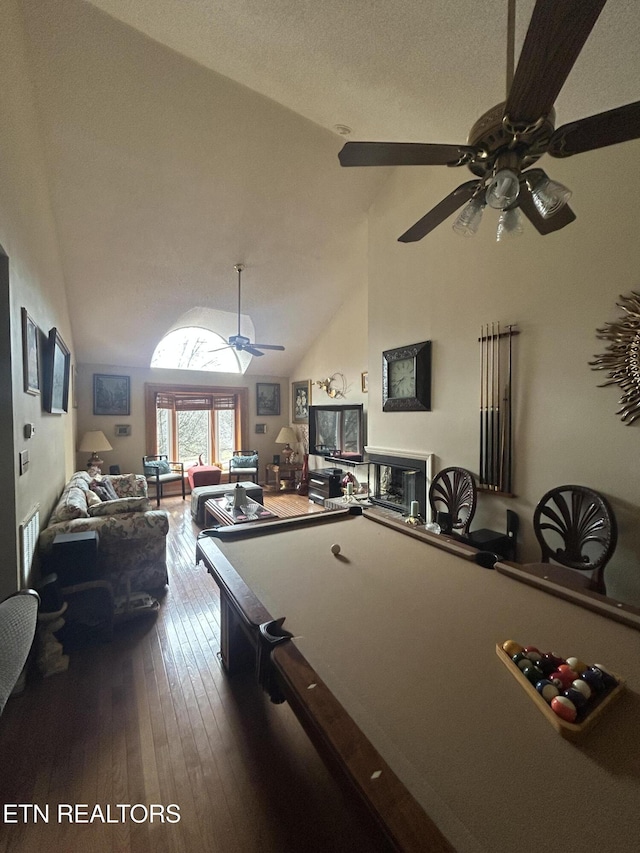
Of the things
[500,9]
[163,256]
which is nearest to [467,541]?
[500,9]

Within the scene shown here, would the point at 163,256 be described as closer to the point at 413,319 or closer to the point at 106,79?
the point at 106,79

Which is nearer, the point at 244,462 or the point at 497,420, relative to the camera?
the point at 497,420

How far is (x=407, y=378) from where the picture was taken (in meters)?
3.90

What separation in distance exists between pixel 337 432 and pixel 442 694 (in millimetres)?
5376

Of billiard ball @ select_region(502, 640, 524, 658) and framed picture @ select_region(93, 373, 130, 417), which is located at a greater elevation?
framed picture @ select_region(93, 373, 130, 417)

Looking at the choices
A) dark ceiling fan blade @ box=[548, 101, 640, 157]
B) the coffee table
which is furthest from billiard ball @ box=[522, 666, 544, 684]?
the coffee table

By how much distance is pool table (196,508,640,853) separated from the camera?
62 cm

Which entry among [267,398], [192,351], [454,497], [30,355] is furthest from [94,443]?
[454,497]

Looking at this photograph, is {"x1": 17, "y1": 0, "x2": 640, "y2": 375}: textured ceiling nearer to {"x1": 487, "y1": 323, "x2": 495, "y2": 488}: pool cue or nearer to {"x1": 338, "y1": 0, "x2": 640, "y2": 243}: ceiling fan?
{"x1": 338, "y1": 0, "x2": 640, "y2": 243}: ceiling fan

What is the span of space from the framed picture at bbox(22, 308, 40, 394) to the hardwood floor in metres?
1.79

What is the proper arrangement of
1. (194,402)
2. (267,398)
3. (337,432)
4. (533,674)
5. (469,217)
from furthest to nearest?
(267,398) < (194,402) < (337,432) < (469,217) < (533,674)

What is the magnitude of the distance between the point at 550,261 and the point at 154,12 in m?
3.00

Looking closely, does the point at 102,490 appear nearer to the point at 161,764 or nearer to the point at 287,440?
the point at 161,764

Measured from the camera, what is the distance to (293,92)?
2.65 meters
